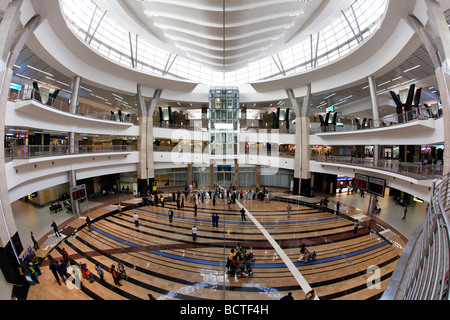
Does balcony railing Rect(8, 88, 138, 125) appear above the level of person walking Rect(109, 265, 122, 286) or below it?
above

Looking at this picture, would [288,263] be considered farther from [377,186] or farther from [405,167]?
[377,186]

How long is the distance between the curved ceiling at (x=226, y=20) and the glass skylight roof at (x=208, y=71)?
191 centimetres

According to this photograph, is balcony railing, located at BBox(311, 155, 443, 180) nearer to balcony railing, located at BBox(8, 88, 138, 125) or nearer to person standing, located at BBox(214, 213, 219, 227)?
person standing, located at BBox(214, 213, 219, 227)

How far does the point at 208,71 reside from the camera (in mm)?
27250

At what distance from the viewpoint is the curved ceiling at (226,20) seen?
40.1 ft

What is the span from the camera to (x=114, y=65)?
16.9 metres

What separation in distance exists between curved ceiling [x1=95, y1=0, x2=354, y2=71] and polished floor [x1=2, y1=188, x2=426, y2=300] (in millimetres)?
10057

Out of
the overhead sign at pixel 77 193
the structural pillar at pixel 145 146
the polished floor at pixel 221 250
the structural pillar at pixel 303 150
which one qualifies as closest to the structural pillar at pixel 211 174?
the structural pillar at pixel 145 146

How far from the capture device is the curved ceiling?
1223cm

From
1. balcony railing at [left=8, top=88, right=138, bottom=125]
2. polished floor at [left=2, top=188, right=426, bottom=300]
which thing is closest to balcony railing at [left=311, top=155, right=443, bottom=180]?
polished floor at [left=2, top=188, right=426, bottom=300]

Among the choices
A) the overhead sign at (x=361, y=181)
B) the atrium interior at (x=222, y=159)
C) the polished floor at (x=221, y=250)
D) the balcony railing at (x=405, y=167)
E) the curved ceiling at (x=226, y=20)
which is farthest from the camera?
the overhead sign at (x=361, y=181)

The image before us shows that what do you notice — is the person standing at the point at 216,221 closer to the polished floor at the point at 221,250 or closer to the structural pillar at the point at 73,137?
the polished floor at the point at 221,250
